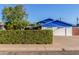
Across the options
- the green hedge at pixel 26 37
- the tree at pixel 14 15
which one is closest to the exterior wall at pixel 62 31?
the tree at pixel 14 15

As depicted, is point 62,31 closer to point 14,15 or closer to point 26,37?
point 14,15

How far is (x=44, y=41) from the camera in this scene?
53.5ft

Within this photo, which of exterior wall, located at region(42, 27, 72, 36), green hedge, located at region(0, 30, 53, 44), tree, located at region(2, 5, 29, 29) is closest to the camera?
green hedge, located at region(0, 30, 53, 44)

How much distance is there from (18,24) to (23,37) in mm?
13973

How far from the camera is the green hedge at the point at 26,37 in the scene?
16281 millimetres

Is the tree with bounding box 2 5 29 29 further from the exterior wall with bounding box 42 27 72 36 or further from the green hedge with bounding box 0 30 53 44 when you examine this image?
the green hedge with bounding box 0 30 53 44

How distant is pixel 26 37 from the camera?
53.4ft

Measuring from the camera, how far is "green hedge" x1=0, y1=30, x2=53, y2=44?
1628 cm

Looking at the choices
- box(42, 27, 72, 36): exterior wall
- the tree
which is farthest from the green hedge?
box(42, 27, 72, 36): exterior wall

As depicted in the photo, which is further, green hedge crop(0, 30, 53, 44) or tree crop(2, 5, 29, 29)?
tree crop(2, 5, 29, 29)

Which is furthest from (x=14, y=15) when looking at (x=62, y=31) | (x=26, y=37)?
(x=26, y=37)

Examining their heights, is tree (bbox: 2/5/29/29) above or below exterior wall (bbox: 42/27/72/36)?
above

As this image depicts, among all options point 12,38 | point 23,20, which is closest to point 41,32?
point 12,38

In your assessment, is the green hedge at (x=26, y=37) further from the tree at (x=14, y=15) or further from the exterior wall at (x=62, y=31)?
the exterior wall at (x=62, y=31)
